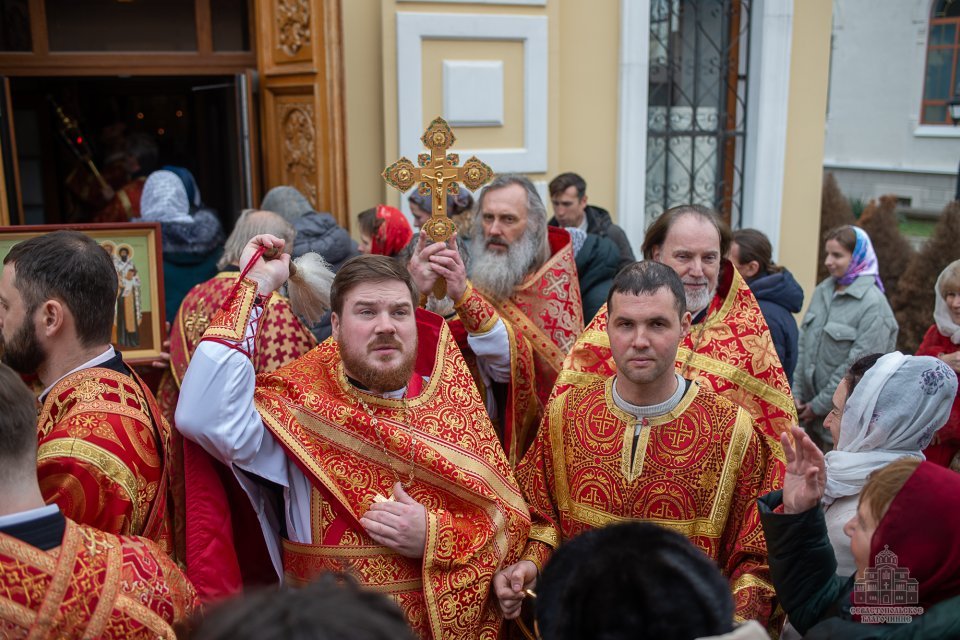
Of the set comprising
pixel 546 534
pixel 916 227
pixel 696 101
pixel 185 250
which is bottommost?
pixel 916 227

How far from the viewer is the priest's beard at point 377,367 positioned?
9.74 ft

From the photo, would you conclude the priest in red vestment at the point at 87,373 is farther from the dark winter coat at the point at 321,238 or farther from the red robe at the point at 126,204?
the red robe at the point at 126,204

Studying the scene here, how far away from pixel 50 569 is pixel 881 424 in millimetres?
2190

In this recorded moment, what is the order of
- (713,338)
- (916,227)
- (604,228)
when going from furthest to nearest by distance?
(916,227) < (604,228) < (713,338)

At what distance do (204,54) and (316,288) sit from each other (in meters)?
5.30

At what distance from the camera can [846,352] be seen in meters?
5.85

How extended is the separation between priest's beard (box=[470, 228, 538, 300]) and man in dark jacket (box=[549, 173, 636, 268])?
68.9 inches

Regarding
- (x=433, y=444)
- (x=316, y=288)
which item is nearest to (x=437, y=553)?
(x=433, y=444)

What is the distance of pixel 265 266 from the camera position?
10.0 feet

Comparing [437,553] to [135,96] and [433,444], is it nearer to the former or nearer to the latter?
[433,444]

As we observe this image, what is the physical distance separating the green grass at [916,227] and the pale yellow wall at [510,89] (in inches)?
692

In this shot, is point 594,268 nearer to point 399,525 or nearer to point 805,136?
point 399,525

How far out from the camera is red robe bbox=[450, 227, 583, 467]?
3.91 m

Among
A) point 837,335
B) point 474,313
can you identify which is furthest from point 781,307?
point 474,313
